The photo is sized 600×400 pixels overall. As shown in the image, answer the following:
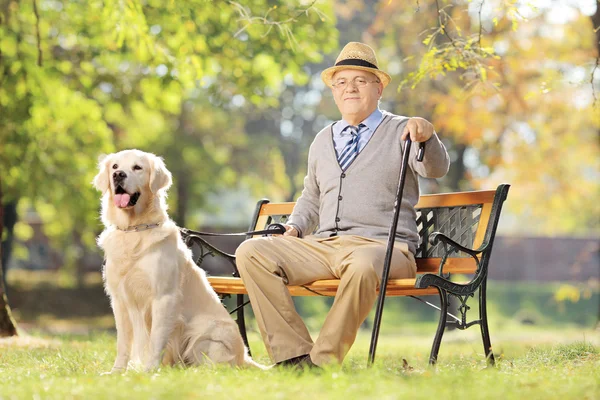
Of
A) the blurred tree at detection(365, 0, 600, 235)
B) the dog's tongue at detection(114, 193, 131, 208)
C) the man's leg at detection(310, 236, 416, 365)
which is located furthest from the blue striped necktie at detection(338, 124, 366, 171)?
the blurred tree at detection(365, 0, 600, 235)

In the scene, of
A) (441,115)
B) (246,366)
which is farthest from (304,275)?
(441,115)

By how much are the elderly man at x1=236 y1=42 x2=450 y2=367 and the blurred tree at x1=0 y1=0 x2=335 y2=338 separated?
3.21 feet

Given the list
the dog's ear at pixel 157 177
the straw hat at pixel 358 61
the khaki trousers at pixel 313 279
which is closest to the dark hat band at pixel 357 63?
the straw hat at pixel 358 61

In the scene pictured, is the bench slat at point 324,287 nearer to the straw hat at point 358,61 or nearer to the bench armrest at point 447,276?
the bench armrest at point 447,276

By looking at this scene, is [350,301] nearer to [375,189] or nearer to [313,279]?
[313,279]

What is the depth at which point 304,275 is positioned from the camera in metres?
4.75

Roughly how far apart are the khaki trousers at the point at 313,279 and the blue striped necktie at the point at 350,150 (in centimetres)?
49

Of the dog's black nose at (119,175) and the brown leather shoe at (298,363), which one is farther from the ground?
the dog's black nose at (119,175)

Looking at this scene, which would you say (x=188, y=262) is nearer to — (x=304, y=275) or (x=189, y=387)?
(x=304, y=275)

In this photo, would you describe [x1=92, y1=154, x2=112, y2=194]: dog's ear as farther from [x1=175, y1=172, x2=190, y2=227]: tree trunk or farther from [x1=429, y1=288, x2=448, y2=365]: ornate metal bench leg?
[x1=175, y1=172, x2=190, y2=227]: tree trunk

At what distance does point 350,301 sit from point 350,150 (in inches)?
42.1

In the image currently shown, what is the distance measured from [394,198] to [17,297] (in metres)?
16.9

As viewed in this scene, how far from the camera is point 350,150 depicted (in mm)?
5008

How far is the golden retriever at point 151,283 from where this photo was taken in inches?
183
